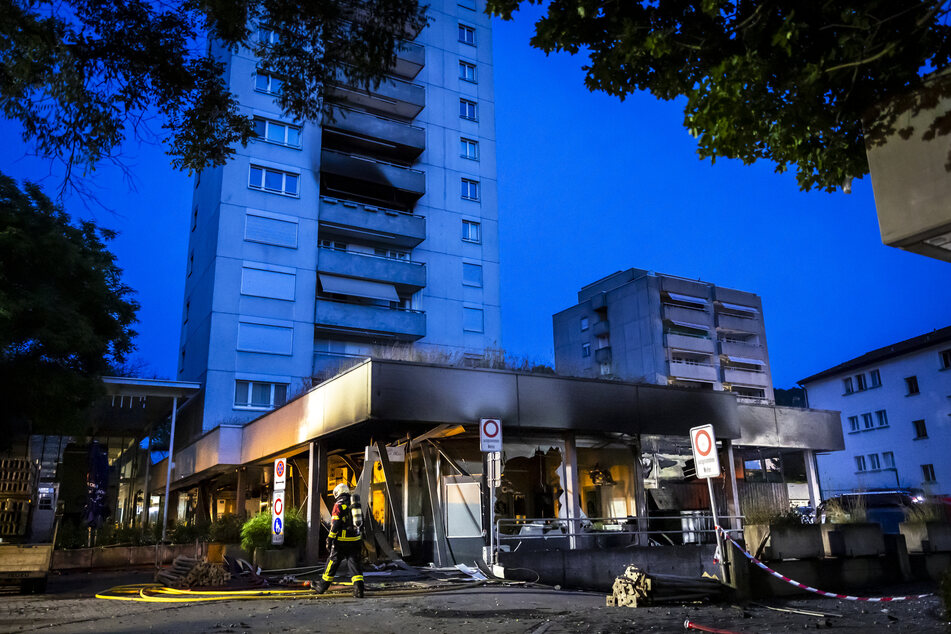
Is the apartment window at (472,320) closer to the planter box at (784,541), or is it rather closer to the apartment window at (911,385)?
the planter box at (784,541)

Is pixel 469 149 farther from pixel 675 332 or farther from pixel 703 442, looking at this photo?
pixel 675 332

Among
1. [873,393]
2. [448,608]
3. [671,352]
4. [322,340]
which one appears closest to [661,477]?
[448,608]

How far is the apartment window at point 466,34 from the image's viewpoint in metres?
44.5

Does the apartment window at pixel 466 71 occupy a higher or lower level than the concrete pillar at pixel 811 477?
higher

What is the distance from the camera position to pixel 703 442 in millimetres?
12766

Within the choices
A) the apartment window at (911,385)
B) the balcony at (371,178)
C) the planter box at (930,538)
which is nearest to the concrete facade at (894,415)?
the apartment window at (911,385)

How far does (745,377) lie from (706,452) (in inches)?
2471

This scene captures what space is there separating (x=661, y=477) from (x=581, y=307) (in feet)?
183

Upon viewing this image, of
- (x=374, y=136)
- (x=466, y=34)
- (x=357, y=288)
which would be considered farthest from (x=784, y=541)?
(x=466, y=34)

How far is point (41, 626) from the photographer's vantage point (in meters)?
9.53

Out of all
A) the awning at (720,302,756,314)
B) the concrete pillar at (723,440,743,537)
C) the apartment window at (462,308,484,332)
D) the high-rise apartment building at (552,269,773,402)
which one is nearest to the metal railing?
the concrete pillar at (723,440,743,537)

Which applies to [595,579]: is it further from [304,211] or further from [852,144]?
[304,211]

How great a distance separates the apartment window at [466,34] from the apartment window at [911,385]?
113ft

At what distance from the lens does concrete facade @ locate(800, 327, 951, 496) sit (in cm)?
4500
